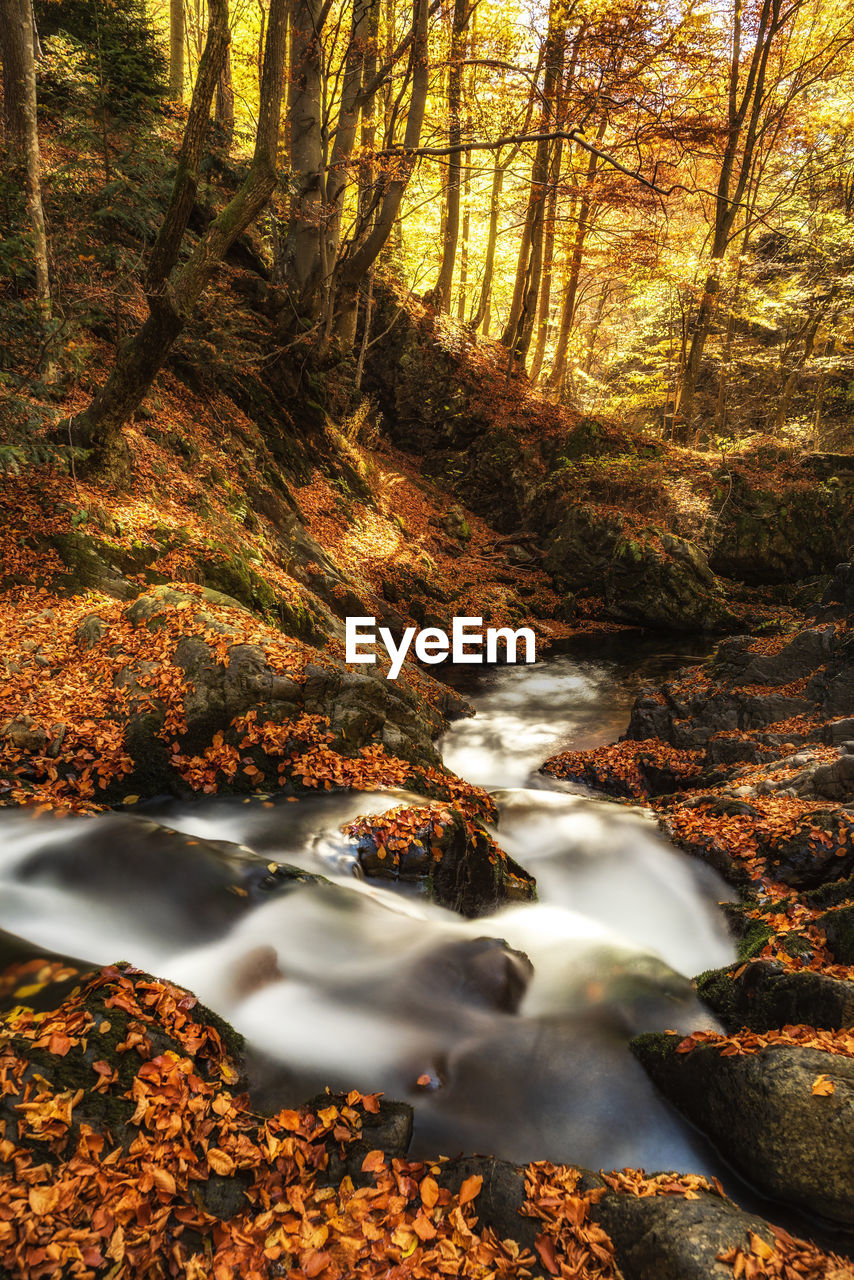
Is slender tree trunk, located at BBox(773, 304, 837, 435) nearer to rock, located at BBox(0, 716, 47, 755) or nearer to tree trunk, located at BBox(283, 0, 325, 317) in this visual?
tree trunk, located at BBox(283, 0, 325, 317)

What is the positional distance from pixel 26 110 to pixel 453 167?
28.4 feet

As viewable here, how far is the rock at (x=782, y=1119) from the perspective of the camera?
3027 mm

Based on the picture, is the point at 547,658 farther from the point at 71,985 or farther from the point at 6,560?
the point at 71,985

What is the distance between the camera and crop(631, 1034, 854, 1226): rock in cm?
303

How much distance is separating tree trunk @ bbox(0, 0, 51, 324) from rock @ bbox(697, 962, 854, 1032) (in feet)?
33.5

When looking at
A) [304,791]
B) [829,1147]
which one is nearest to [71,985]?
[304,791]

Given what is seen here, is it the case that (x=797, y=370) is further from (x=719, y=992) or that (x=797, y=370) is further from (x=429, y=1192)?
(x=429, y=1192)

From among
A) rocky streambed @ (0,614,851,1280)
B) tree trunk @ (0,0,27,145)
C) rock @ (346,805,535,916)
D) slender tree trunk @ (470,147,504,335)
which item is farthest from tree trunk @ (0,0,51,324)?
slender tree trunk @ (470,147,504,335)

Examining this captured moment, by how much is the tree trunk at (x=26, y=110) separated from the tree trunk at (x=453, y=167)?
7.83 meters

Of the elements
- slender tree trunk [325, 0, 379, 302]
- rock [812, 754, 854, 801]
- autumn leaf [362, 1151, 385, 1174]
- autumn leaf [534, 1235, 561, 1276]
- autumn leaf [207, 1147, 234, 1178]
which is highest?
slender tree trunk [325, 0, 379, 302]

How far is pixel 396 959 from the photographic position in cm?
462

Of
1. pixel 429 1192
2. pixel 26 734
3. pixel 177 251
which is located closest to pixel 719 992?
pixel 429 1192

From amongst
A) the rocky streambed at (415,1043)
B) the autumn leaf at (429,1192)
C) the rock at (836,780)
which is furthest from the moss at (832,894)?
the autumn leaf at (429,1192)

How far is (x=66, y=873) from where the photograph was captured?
4.72 metres
